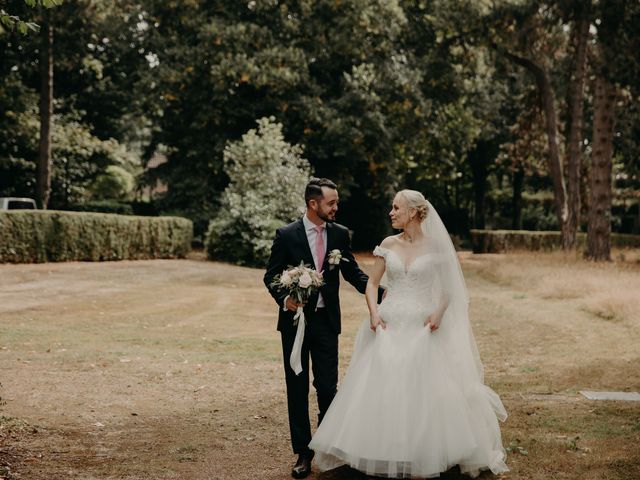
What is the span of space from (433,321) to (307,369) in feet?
3.15

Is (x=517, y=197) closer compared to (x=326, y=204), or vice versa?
(x=326, y=204)

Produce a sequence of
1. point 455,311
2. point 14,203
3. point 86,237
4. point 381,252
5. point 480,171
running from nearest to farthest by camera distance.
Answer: point 381,252 → point 455,311 → point 86,237 → point 14,203 → point 480,171

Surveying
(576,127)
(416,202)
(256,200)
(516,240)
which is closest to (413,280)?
(416,202)

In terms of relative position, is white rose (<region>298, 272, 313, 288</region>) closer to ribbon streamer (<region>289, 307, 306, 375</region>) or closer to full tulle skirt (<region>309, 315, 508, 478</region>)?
ribbon streamer (<region>289, 307, 306, 375</region>)

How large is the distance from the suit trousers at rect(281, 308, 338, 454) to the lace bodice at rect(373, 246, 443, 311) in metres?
0.52

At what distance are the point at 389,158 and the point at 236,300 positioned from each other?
50.0 feet

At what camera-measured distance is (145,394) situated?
8.48m

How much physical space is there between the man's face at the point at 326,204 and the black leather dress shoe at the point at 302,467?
170 cm

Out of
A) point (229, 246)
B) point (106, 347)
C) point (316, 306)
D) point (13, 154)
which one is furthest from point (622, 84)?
point (13, 154)

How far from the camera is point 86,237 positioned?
22.6 meters

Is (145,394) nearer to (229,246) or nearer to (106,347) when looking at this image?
(106,347)

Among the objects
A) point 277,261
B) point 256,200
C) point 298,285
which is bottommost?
point 298,285

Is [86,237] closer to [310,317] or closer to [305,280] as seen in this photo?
[310,317]

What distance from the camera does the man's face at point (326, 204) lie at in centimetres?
541
